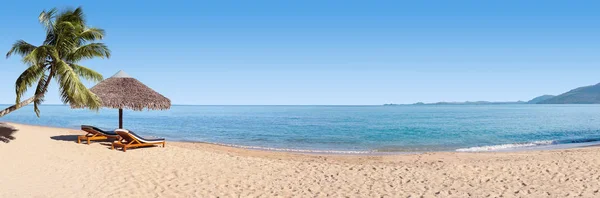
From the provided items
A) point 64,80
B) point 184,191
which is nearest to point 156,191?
point 184,191

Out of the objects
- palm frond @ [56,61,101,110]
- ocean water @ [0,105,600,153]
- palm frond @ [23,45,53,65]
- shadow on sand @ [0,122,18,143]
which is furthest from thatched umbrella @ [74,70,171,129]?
ocean water @ [0,105,600,153]

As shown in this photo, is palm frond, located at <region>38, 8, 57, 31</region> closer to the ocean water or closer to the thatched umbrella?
the thatched umbrella

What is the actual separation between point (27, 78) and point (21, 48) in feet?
3.23

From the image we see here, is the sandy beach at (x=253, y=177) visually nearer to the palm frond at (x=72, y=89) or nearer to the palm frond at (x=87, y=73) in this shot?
the palm frond at (x=72, y=89)

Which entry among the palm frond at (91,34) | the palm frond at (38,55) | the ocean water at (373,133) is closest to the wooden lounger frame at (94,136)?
the palm frond at (38,55)

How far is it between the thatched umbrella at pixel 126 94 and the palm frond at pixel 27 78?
70.1 inches

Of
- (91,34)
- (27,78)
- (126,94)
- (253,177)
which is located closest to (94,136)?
(126,94)

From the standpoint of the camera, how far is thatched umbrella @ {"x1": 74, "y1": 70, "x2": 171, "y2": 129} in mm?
13675

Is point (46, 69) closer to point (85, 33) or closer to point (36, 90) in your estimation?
point (36, 90)

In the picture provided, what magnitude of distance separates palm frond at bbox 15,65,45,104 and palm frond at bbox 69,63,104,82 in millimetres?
969

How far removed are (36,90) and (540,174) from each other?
1533 cm

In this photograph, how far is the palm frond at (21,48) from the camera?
12.3 metres

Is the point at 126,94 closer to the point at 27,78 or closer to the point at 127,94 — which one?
the point at 127,94

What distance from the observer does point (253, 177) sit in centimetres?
907
